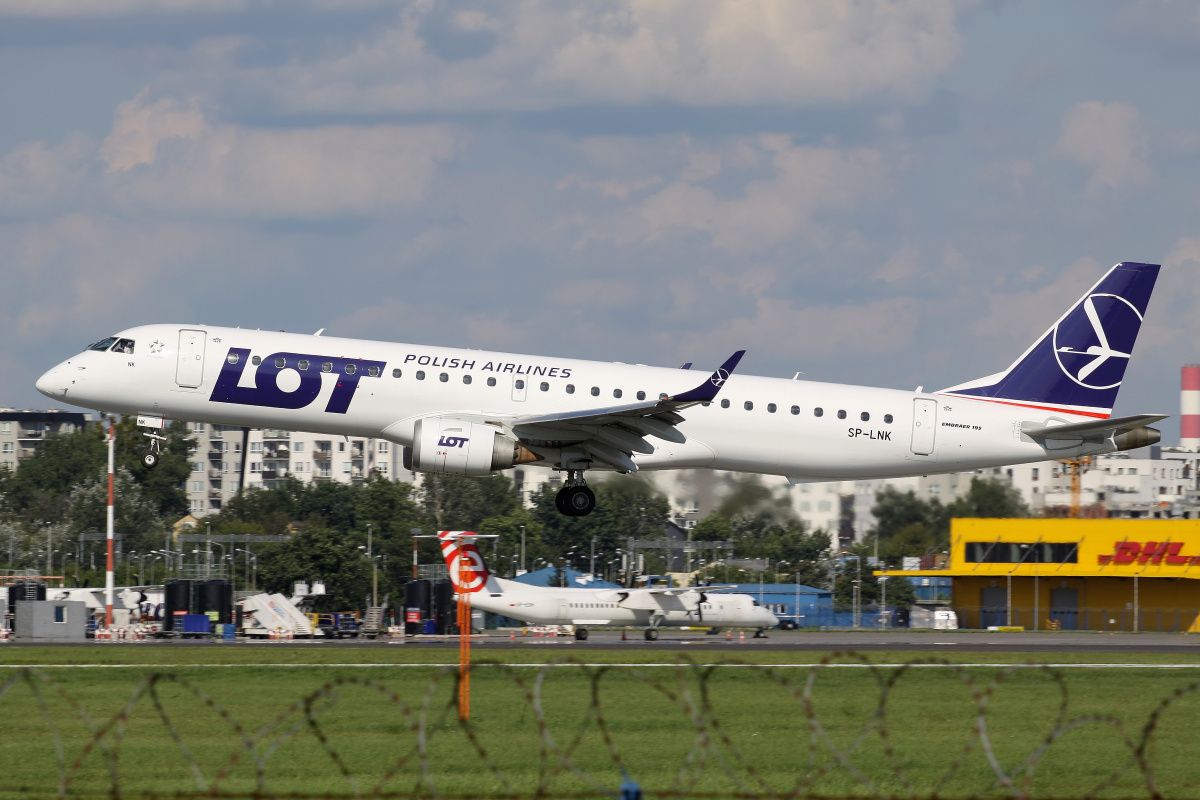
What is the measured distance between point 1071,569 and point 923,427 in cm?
4907

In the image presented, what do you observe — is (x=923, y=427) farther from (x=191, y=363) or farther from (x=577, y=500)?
(x=191, y=363)

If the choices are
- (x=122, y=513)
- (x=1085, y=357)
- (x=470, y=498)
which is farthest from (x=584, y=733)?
(x=470, y=498)

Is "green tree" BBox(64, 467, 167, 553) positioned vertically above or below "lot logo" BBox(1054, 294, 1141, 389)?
below

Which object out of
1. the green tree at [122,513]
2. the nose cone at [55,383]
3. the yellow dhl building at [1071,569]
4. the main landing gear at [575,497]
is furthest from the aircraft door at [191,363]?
the green tree at [122,513]

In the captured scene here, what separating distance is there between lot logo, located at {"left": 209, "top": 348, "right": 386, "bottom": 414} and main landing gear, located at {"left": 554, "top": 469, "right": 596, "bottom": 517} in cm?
611

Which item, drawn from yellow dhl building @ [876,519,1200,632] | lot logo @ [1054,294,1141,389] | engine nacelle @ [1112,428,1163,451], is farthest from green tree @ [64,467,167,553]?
engine nacelle @ [1112,428,1163,451]

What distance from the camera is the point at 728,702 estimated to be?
85.9 ft

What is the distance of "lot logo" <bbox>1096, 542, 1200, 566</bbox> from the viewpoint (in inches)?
3147

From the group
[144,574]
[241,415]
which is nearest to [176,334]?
[241,415]

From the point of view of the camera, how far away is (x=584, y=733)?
21984 millimetres

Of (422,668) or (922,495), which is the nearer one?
(422,668)

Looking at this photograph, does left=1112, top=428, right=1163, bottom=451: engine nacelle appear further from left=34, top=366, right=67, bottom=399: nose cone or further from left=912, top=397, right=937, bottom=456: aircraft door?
left=34, top=366, right=67, bottom=399: nose cone

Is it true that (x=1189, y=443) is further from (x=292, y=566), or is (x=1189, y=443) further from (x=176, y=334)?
(x=176, y=334)

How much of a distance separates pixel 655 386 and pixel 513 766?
671 inches
